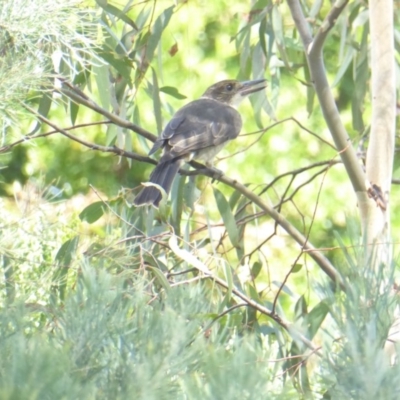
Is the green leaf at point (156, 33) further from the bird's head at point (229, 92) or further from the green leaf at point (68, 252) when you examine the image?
the bird's head at point (229, 92)

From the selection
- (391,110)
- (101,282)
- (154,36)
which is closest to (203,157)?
(154,36)

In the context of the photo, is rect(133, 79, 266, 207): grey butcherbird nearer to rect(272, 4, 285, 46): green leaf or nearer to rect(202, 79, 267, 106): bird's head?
rect(202, 79, 267, 106): bird's head

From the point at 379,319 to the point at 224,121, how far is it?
295 centimetres

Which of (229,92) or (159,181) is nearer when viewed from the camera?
(159,181)

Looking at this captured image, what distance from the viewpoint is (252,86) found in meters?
3.41

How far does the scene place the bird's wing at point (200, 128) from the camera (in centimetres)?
315

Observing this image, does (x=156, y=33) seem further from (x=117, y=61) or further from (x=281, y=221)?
(x=281, y=221)

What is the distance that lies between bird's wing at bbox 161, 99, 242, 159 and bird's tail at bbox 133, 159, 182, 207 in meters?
0.07

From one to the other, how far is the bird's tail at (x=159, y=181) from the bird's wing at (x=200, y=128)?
7 centimetres

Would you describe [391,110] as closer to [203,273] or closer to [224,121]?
[203,273]

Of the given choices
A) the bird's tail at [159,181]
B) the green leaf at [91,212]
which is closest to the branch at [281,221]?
the bird's tail at [159,181]

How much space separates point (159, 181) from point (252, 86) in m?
0.78

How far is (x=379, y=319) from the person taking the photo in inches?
28.5


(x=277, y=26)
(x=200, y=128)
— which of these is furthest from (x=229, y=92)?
A: (x=277, y=26)
